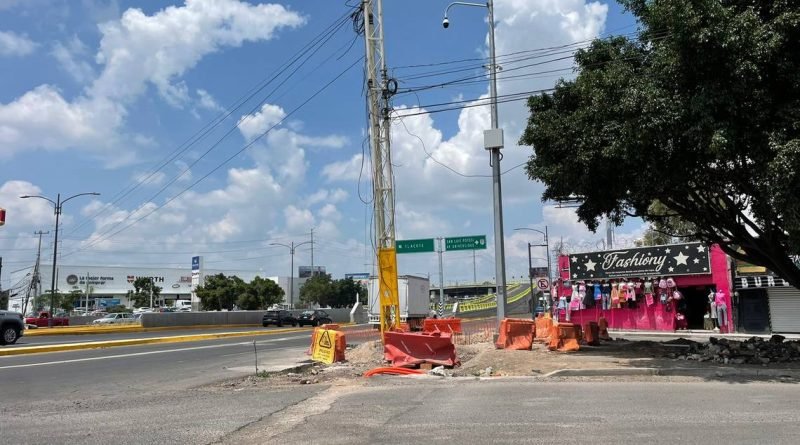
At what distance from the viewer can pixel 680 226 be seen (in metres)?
39.2

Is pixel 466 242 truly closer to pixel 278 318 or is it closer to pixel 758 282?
pixel 278 318

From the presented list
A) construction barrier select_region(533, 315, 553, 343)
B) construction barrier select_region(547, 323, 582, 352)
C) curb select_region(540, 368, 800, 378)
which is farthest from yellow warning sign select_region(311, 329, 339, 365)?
construction barrier select_region(533, 315, 553, 343)

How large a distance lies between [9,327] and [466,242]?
84.6 ft

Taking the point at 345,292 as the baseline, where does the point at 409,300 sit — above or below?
below

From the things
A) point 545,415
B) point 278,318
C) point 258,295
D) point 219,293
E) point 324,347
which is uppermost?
point 219,293

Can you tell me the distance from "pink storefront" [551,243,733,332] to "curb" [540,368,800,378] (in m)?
16.0

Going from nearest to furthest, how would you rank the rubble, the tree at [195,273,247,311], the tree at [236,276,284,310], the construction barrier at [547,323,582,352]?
the rubble < the construction barrier at [547,323,582,352] < the tree at [195,273,247,311] < the tree at [236,276,284,310]

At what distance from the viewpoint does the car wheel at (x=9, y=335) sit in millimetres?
24469

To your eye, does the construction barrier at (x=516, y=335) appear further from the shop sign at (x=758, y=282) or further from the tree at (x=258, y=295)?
the tree at (x=258, y=295)

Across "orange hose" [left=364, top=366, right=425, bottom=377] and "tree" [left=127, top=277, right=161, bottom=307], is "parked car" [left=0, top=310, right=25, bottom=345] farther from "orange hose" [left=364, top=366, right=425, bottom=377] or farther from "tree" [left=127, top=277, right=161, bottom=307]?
"tree" [left=127, top=277, right=161, bottom=307]

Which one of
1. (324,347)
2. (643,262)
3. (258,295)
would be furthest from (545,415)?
(258,295)

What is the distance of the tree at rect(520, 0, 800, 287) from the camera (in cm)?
1097

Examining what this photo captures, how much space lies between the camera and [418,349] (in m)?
15.3

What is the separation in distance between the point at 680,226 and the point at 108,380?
3513 cm
